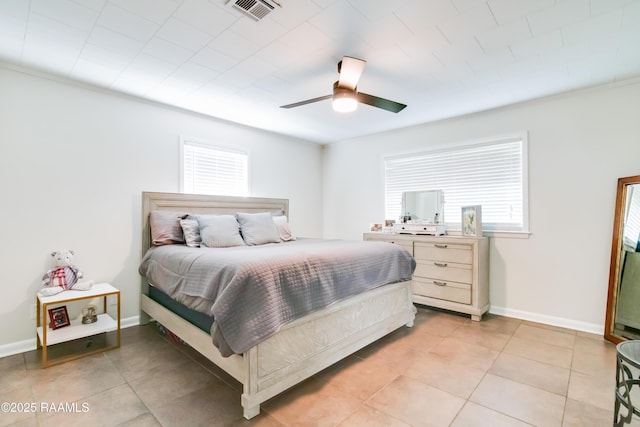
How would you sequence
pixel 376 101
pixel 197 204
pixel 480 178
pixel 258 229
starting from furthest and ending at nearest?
pixel 480 178 < pixel 197 204 < pixel 258 229 < pixel 376 101

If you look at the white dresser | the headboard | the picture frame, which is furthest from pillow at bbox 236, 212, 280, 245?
the white dresser

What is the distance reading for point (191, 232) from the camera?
3.16m

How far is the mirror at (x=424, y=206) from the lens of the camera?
4.05 m

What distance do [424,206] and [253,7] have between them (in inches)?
125

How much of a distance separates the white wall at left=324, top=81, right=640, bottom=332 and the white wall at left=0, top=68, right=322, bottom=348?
3.78 m

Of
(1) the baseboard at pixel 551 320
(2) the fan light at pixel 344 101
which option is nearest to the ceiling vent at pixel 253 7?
(2) the fan light at pixel 344 101

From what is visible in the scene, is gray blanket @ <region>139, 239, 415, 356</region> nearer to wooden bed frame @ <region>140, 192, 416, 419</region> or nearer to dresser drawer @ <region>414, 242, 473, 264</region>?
wooden bed frame @ <region>140, 192, 416, 419</region>

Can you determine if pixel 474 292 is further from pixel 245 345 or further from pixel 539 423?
pixel 245 345

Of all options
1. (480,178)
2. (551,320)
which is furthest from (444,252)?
(551,320)

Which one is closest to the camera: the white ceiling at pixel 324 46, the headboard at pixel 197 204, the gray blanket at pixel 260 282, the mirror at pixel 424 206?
the gray blanket at pixel 260 282

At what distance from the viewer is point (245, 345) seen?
1724mm

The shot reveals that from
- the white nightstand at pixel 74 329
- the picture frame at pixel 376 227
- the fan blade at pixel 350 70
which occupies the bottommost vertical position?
the white nightstand at pixel 74 329

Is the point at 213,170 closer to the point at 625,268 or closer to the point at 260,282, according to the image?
the point at 260,282

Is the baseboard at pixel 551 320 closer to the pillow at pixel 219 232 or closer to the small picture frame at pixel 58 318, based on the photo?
the pillow at pixel 219 232
